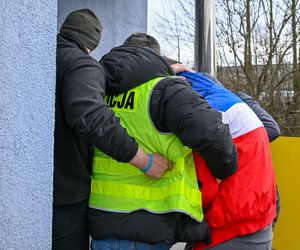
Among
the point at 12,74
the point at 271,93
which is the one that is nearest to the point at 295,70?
the point at 271,93

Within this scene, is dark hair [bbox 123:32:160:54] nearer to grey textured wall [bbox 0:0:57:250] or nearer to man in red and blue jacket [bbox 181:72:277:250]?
man in red and blue jacket [bbox 181:72:277:250]

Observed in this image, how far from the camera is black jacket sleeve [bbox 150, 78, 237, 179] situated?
184cm

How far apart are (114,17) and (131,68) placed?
3971 millimetres

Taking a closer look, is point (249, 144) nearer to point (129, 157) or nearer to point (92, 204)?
point (129, 157)

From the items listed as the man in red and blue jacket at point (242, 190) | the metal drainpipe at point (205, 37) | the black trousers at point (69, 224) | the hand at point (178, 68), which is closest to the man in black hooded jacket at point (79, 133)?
the black trousers at point (69, 224)

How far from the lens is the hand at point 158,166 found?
1910 mm

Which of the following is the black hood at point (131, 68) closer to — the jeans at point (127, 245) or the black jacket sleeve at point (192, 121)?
the black jacket sleeve at point (192, 121)

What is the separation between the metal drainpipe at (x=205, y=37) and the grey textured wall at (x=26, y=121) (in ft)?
11.3

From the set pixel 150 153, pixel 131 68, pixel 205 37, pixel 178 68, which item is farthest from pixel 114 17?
pixel 150 153

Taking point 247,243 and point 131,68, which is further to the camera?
point 247,243

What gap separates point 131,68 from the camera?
1.97m

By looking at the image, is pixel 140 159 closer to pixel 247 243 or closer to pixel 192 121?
pixel 192 121

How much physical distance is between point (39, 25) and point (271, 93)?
10.2m

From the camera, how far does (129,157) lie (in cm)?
183
